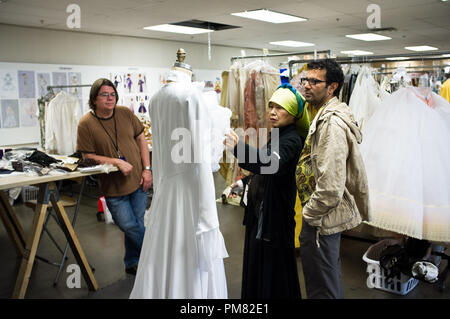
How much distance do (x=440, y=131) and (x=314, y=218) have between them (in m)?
1.53

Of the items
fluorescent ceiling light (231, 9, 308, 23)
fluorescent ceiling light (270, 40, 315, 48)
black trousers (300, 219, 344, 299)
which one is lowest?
black trousers (300, 219, 344, 299)

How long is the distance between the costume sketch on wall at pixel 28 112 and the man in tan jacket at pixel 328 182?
563 cm

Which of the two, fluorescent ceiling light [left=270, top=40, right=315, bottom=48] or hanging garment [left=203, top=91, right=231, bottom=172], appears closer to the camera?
hanging garment [left=203, top=91, right=231, bottom=172]

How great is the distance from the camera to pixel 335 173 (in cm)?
199

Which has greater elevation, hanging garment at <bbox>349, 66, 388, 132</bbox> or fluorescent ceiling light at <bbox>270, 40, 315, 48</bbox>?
fluorescent ceiling light at <bbox>270, 40, 315, 48</bbox>

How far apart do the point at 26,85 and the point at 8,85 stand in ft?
0.94

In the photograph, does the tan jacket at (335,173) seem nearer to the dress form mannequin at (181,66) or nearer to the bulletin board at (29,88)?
the dress form mannequin at (181,66)

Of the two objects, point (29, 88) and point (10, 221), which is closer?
point (10, 221)

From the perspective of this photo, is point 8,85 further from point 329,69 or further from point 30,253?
point 329,69

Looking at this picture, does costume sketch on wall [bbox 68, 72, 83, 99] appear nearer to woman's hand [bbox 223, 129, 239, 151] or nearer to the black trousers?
woman's hand [bbox 223, 129, 239, 151]

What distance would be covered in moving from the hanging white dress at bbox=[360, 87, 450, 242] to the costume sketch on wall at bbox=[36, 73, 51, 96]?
5.50 metres

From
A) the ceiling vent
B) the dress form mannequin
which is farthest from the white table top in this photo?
the ceiling vent

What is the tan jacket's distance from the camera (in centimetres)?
200

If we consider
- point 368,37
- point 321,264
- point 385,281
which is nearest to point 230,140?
point 321,264
